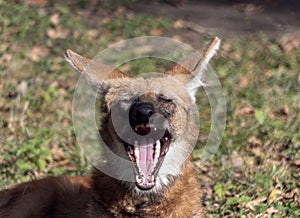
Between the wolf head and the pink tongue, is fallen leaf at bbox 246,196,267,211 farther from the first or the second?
the pink tongue

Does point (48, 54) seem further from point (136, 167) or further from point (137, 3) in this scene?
point (136, 167)

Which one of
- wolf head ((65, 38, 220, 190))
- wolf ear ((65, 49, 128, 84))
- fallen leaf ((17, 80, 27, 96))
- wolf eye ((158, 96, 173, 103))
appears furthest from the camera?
fallen leaf ((17, 80, 27, 96))

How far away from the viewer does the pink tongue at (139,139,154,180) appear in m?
4.73

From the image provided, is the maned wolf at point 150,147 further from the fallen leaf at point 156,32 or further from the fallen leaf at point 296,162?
the fallen leaf at point 156,32

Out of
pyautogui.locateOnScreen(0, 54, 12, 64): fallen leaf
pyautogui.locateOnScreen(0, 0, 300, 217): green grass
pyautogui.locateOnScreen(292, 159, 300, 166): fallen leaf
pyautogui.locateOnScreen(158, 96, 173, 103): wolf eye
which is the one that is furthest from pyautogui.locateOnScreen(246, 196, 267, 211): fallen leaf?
pyautogui.locateOnScreen(0, 54, 12, 64): fallen leaf

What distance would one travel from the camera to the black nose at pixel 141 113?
15.0ft

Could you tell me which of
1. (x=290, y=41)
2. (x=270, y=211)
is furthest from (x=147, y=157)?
(x=290, y=41)

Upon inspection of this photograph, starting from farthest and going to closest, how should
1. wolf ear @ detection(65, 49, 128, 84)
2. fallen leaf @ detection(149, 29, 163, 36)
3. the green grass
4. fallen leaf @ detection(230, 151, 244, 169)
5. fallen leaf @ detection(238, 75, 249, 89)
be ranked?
fallen leaf @ detection(149, 29, 163, 36), fallen leaf @ detection(238, 75, 249, 89), fallen leaf @ detection(230, 151, 244, 169), the green grass, wolf ear @ detection(65, 49, 128, 84)

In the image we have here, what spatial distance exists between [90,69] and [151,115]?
0.83 meters

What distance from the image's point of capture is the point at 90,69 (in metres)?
5.18

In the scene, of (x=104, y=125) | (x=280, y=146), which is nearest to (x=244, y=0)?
(x=280, y=146)

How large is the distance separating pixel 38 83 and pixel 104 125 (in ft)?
14.4

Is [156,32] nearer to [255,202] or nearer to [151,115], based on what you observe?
[255,202]

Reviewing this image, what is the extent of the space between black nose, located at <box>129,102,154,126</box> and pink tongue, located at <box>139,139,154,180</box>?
0.18 m
